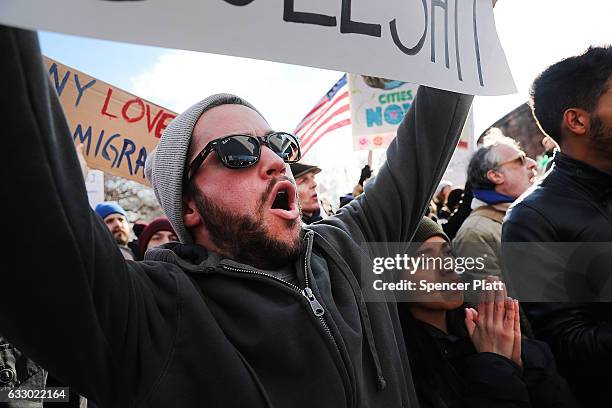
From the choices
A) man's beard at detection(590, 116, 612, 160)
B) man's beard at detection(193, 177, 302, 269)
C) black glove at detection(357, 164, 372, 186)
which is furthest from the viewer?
black glove at detection(357, 164, 372, 186)

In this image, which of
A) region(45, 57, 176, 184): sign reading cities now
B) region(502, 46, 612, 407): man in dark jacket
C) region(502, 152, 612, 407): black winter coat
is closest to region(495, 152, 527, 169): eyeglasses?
region(502, 46, 612, 407): man in dark jacket

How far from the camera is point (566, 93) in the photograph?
2111 mm

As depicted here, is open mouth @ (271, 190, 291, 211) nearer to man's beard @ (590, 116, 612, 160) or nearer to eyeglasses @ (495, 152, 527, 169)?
man's beard @ (590, 116, 612, 160)

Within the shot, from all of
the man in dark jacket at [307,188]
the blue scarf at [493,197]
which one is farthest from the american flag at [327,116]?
the blue scarf at [493,197]

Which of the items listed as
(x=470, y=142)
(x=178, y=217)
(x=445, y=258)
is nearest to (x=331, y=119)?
(x=470, y=142)

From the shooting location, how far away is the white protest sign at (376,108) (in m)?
6.50

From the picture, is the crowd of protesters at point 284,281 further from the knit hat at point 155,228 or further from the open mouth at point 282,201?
the knit hat at point 155,228

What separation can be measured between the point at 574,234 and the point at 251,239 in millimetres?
1166

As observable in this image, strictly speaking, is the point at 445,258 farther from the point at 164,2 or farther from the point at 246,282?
the point at 164,2

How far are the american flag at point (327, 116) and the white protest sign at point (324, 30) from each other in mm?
5237

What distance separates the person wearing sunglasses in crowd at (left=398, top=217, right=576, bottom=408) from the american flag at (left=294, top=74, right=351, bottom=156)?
4.61 m

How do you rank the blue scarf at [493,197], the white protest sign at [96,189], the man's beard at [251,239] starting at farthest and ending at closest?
the white protest sign at [96,189], the blue scarf at [493,197], the man's beard at [251,239]

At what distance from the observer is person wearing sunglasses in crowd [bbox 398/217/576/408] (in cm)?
187

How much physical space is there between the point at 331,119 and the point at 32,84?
20.6 feet
